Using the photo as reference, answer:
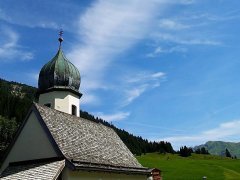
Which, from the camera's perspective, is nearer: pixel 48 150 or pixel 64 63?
pixel 48 150

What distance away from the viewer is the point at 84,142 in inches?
941

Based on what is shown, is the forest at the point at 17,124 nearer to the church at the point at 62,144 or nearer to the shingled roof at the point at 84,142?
the church at the point at 62,144

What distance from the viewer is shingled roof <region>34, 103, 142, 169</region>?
21455 millimetres

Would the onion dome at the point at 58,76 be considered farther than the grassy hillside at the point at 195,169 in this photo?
No

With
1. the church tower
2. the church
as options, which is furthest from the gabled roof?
the church tower

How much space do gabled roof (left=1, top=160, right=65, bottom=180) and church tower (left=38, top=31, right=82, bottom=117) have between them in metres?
7.47

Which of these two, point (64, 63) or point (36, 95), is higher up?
point (64, 63)

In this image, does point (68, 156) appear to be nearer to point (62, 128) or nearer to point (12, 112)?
point (62, 128)

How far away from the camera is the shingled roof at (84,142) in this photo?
70.4 ft

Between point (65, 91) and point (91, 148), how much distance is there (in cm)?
668

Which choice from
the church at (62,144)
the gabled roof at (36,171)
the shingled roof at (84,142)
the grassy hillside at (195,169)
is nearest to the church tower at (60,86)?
the church at (62,144)

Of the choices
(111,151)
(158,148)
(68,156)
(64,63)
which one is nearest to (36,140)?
(68,156)

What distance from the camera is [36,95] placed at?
2934 cm

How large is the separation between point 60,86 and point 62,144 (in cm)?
830
